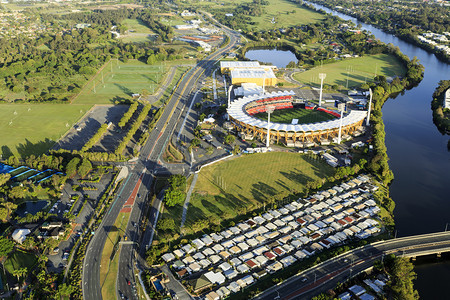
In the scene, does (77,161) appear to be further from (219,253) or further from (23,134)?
(219,253)

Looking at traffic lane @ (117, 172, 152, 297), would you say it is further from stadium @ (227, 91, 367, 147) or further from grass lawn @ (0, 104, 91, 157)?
grass lawn @ (0, 104, 91, 157)

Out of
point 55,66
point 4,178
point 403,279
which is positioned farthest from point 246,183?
point 55,66

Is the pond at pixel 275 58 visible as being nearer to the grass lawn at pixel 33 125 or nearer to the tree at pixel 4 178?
the grass lawn at pixel 33 125

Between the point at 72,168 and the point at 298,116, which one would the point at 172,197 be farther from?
the point at 298,116

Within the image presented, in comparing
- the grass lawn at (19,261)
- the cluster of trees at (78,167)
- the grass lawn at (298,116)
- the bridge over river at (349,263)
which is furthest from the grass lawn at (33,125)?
the bridge over river at (349,263)

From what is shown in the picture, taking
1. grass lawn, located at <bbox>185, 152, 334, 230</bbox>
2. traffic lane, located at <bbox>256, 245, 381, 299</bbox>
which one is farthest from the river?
grass lawn, located at <bbox>185, 152, 334, 230</bbox>
